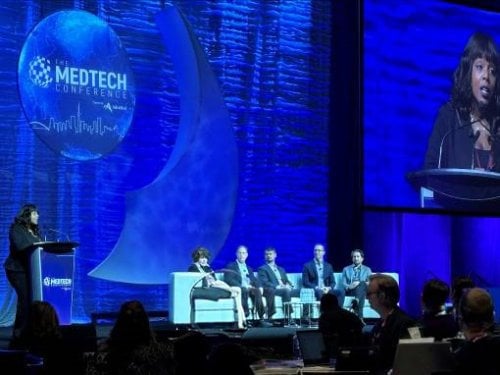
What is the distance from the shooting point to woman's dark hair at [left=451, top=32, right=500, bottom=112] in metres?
12.6

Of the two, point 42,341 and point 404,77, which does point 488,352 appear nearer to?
point 42,341

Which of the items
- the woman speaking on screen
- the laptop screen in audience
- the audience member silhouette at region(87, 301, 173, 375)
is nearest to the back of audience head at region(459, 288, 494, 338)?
the laptop screen in audience

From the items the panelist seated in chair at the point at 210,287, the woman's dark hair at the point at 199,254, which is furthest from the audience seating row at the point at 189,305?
the woman's dark hair at the point at 199,254

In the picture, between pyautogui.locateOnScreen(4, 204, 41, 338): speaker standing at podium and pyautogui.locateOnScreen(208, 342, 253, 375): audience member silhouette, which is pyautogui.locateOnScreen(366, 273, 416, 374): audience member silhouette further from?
pyautogui.locateOnScreen(4, 204, 41, 338): speaker standing at podium

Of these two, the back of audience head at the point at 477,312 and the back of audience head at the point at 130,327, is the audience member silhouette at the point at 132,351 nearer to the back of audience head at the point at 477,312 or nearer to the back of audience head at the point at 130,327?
the back of audience head at the point at 130,327

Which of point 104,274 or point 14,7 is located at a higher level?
point 14,7

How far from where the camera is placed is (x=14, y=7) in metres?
9.95

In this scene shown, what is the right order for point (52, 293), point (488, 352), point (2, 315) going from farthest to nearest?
1. point (2, 315)
2. point (52, 293)
3. point (488, 352)

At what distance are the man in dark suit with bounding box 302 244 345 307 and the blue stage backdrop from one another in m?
0.78

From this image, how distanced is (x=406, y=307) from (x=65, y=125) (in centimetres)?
548

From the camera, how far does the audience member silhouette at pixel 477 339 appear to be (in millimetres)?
3004

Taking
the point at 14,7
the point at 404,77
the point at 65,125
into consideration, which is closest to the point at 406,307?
the point at 404,77

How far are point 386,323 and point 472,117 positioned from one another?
9200 mm

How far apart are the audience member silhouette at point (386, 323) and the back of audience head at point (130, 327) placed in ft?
3.20
